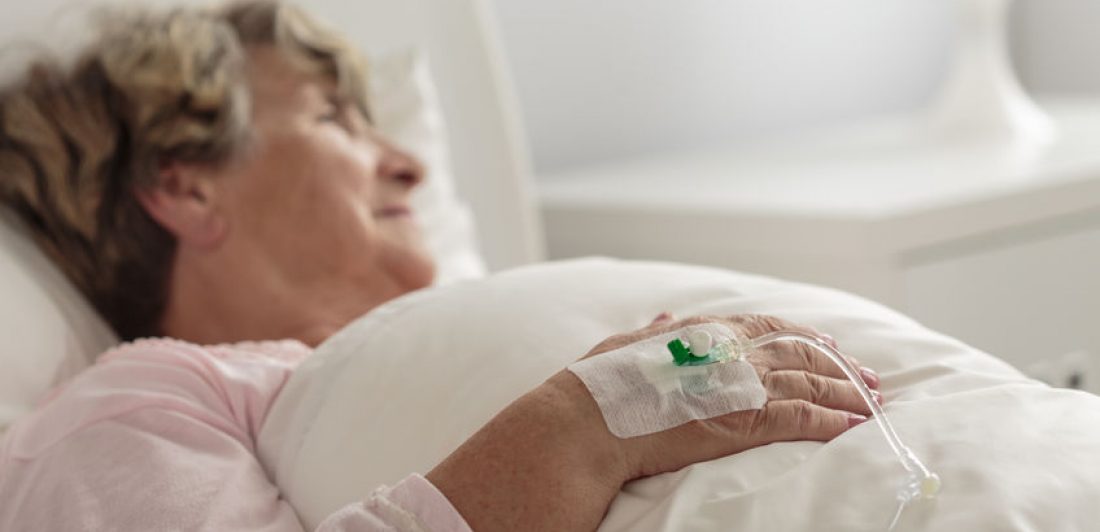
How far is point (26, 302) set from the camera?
1232 millimetres

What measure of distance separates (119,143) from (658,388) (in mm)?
721

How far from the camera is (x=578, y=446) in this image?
0.81 metres

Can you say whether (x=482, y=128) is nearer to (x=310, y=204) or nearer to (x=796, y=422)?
(x=310, y=204)

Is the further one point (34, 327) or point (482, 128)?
point (482, 128)

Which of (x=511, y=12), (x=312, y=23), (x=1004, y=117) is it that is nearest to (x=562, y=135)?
(x=511, y=12)

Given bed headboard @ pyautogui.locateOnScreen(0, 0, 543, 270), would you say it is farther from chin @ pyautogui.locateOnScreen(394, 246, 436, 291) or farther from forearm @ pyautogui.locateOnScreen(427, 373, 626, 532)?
forearm @ pyautogui.locateOnScreen(427, 373, 626, 532)

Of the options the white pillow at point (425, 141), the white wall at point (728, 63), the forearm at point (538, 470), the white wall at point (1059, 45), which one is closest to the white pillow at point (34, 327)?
the white pillow at point (425, 141)

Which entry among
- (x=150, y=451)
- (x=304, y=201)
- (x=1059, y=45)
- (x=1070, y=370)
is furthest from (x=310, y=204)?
(x=1059, y=45)

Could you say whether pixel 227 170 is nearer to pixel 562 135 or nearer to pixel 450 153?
pixel 450 153

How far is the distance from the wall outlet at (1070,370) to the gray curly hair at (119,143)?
3.29ft

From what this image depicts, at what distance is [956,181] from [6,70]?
1.12 m

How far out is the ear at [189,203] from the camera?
1322mm

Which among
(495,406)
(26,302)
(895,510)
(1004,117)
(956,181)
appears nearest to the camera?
(895,510)

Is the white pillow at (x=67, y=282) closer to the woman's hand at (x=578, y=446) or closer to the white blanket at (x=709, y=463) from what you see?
the white blanket at (x=709, y=463)
